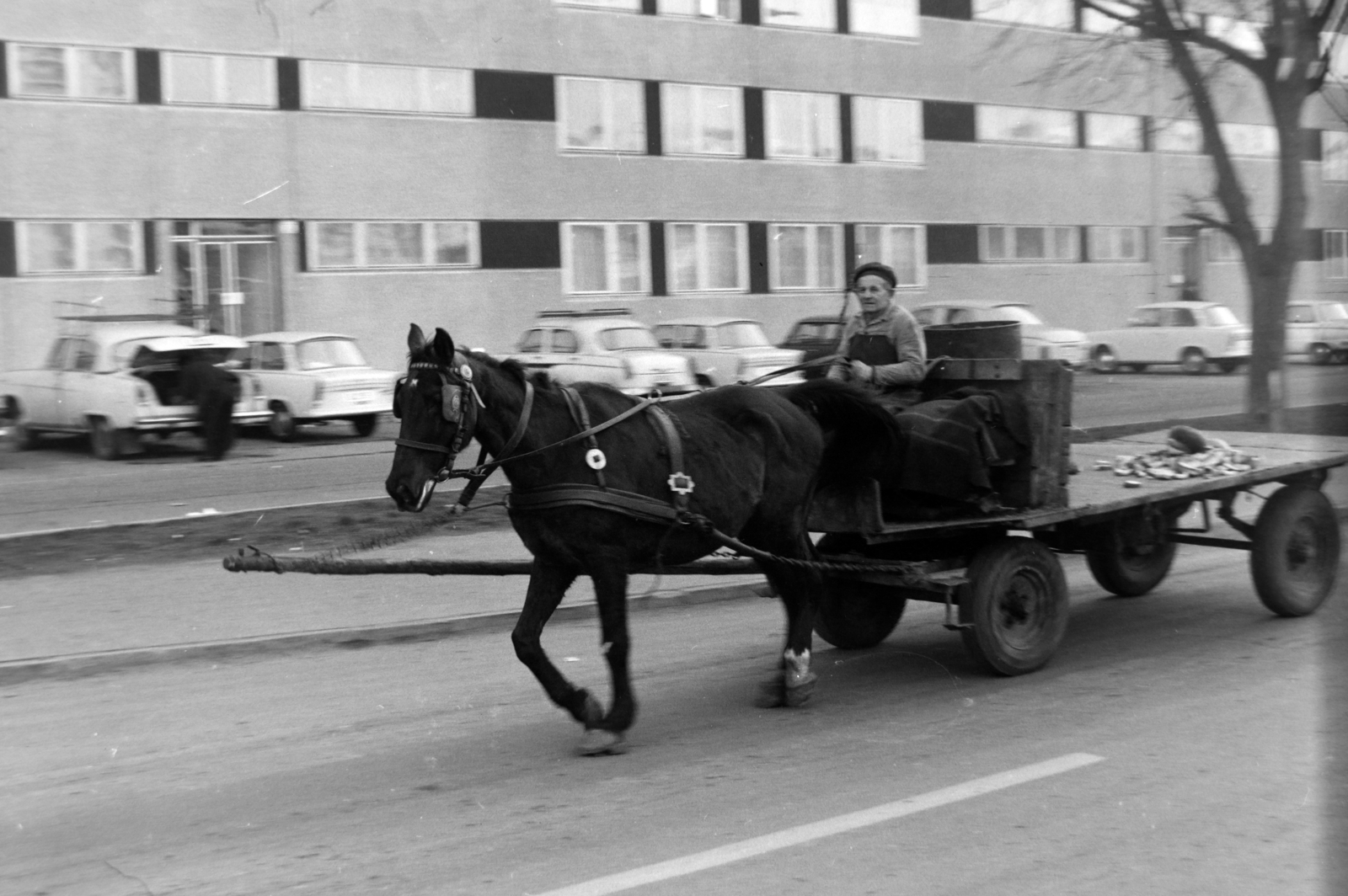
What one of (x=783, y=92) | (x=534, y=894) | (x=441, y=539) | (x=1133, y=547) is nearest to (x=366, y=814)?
(x=534, y=894)

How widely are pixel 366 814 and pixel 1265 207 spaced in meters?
48.7

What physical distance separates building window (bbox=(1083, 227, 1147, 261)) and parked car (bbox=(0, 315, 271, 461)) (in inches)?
1137

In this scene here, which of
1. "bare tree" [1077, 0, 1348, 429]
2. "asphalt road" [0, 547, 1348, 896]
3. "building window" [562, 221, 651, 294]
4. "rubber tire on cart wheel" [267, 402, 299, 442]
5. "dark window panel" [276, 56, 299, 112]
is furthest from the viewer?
"building window" [562, 221, 651, 294]

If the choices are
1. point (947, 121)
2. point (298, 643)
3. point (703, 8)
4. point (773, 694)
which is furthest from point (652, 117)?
point (773, 694)

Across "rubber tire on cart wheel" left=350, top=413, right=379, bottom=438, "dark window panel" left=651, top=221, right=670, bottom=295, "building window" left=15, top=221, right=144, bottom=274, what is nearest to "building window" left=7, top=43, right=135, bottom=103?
"building window" left=15, top=221, right=144, bottom=274

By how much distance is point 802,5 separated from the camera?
1446 inches

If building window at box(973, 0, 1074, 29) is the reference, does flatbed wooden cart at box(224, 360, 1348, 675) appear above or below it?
below

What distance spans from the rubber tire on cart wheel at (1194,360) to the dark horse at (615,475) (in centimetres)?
3138

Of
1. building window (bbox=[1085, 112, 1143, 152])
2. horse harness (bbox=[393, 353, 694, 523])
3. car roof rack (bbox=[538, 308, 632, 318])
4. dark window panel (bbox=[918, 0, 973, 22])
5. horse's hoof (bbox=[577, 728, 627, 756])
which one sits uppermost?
A: dark window panel (bbox=[918, 0, 973, 22])

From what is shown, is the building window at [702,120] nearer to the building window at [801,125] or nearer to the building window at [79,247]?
the building window at [801,125]

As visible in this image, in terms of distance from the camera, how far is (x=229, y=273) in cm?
3000

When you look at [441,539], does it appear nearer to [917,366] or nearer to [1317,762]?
[917,366]

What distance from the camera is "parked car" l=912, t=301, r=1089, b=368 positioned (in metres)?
31.2

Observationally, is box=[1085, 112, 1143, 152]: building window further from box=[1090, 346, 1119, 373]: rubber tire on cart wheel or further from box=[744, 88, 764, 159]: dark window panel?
box=[744, 88, 764, 159]: dark window panel
